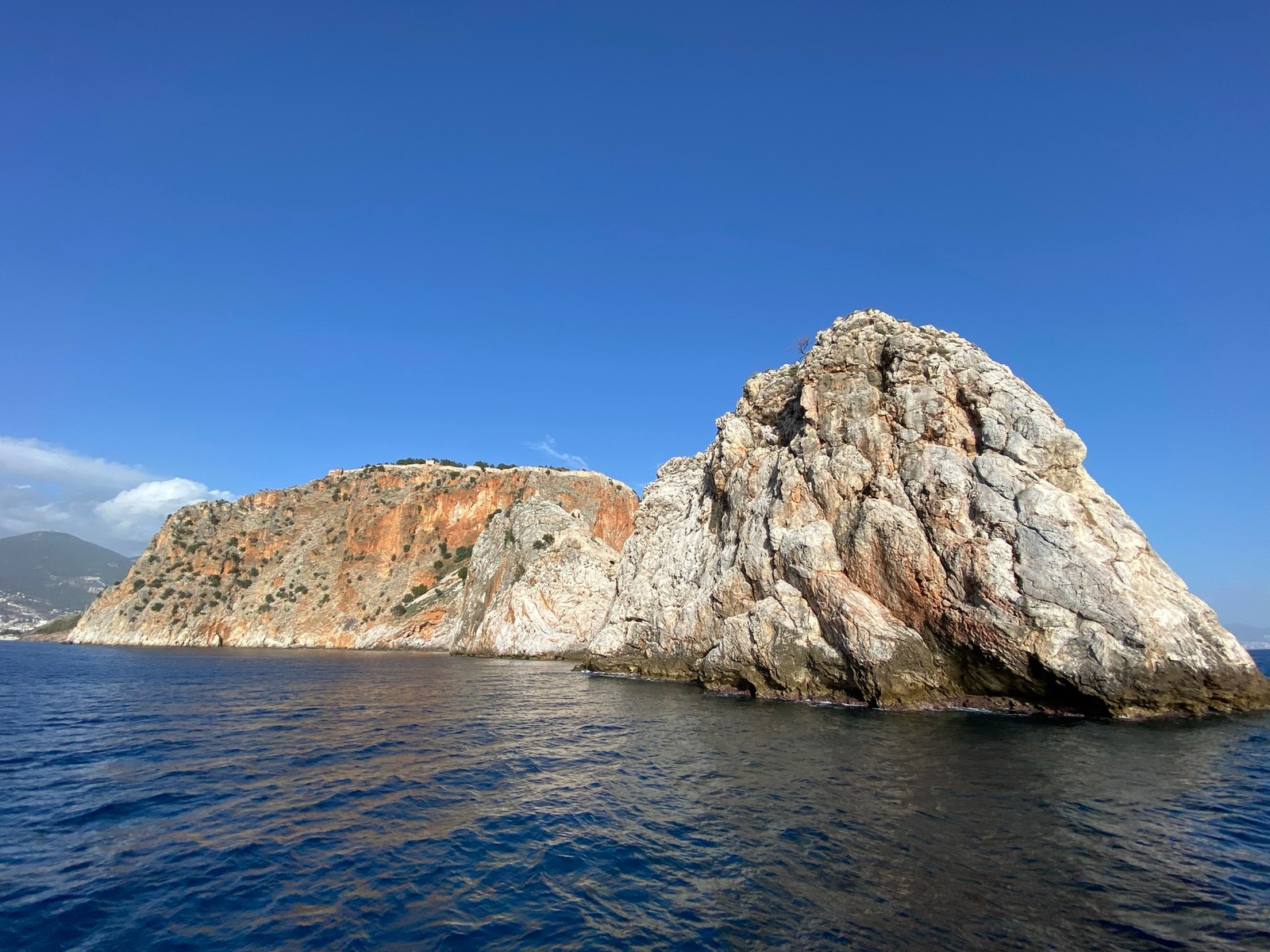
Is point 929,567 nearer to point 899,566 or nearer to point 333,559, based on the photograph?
point 899,566

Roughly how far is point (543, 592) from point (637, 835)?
49.9 meters

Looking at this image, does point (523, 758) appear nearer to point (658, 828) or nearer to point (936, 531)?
point (658, 828)

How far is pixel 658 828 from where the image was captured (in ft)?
42.6

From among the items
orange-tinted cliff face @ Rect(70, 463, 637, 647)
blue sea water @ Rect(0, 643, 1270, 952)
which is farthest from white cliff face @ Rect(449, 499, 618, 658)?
blue sea water @ Rect(0, 643, 1270, 952)

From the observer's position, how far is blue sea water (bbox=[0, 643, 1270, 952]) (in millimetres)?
8883

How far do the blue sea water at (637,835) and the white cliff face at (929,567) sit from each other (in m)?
2.77

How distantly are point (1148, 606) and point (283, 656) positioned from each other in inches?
2847

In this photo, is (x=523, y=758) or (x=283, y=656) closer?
(x=523, y=758)

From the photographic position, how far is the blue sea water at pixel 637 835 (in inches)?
350

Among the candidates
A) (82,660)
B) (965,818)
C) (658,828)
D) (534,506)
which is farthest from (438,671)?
(965,818)

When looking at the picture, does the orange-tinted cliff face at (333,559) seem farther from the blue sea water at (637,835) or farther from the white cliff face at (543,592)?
the blue sea water at (637,835)

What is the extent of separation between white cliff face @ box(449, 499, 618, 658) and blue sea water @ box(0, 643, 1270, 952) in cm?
3587

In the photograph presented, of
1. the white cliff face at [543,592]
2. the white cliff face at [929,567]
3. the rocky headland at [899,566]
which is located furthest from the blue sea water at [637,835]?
the white cliff face at [543,592]

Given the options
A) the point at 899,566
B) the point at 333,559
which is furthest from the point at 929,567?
the point at 333,559
